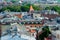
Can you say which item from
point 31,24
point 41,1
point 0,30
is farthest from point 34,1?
point 0,30

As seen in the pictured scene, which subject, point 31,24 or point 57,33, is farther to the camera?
point 31,24

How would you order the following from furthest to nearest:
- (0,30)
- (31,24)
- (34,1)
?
(34,1) < (31,24) < (0,30)

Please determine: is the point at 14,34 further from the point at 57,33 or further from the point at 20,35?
the point at 57,33

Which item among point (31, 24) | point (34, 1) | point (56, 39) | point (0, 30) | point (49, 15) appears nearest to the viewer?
point (56, 39)

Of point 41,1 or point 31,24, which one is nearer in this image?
point 31,24

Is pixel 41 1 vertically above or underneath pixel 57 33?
underneath

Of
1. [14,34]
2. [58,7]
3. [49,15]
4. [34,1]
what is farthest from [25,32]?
[34,1]

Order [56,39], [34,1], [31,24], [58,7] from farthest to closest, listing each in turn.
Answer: [34,1] < [58,7] < [31,24] < [56,39]

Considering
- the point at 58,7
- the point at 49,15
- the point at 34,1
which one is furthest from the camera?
the point at 34,1

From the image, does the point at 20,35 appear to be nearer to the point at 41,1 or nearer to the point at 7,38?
the point at 7,38
